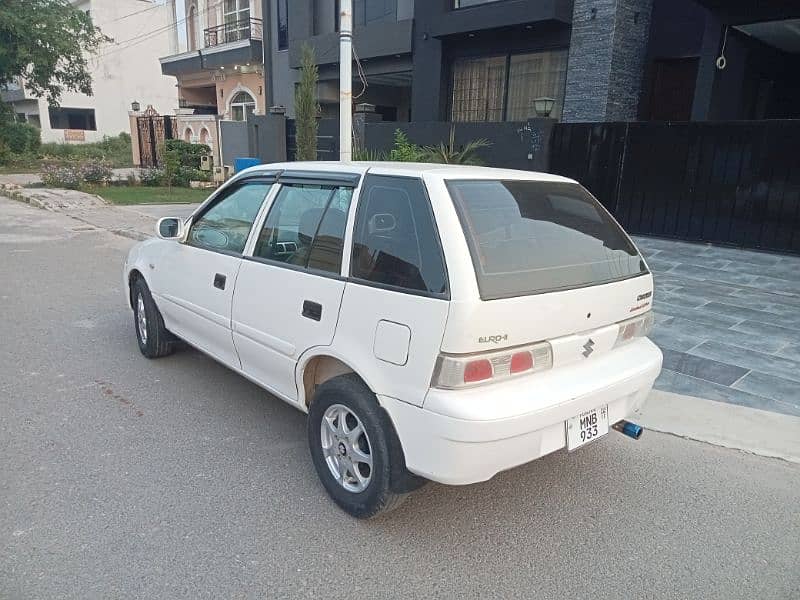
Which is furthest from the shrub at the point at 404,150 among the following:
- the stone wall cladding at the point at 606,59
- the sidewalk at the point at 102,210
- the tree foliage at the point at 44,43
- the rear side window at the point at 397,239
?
the tree foliage at the point at 44,43

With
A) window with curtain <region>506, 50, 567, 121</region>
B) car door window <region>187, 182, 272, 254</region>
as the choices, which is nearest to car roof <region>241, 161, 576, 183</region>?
car door window <region>187, 182, 272, 254</region>

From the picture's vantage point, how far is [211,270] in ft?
13.1

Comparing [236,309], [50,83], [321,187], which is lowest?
[236,309]

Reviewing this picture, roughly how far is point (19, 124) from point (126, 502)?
3873 centimetres

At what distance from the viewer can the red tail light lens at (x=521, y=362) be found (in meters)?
2.64

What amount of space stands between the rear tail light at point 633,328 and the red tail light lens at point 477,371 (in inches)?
38.9

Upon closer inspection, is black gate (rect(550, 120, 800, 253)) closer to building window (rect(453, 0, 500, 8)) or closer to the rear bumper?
building window (rect(453, 0, 500, 8))

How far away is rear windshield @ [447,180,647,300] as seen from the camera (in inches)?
107

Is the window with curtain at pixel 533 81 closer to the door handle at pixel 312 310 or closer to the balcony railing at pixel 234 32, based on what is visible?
the door handle at pixel 312 310

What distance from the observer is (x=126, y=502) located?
3.03m

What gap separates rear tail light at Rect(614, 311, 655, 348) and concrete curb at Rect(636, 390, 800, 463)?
106 centimetres

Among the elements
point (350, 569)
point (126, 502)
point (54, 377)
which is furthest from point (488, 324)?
point (54, 377)

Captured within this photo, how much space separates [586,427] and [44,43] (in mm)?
32053

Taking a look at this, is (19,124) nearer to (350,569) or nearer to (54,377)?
(54,377)
